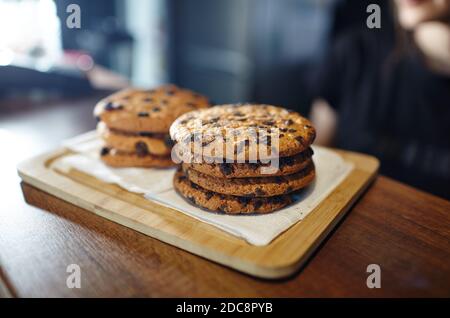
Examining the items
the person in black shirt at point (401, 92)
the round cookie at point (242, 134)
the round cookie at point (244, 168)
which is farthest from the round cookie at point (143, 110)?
the person in black shirt at point (401, 92)

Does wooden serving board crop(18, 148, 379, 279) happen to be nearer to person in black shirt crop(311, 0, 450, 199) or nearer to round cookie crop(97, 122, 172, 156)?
round cookie crop(97, 122, 172, 156)

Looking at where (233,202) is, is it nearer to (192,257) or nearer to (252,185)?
(252,185)

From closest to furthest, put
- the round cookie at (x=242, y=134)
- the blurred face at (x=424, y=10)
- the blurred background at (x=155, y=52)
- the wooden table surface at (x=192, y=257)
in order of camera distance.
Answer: the wooden table surface at (x=192, y=257)
the round cookie at (x=242, y=134)
the blurred face at (x=424, y=10)
the blurred background at (x=155, y=52)

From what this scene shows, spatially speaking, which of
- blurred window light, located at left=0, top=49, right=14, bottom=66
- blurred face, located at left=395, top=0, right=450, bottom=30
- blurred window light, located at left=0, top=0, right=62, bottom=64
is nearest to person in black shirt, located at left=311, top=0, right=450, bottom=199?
blurred face, located at left=395, top=0, right=450, bottom=30

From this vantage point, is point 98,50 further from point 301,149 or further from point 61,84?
point 301,149

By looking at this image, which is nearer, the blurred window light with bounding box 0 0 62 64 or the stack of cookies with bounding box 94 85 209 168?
the stack of cookies with bounding box 94 85 209 168

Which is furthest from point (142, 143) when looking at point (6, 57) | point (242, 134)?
point (6, 57)

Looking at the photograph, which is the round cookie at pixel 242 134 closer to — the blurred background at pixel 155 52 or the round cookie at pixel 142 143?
the round cookie at pixel 142 143
